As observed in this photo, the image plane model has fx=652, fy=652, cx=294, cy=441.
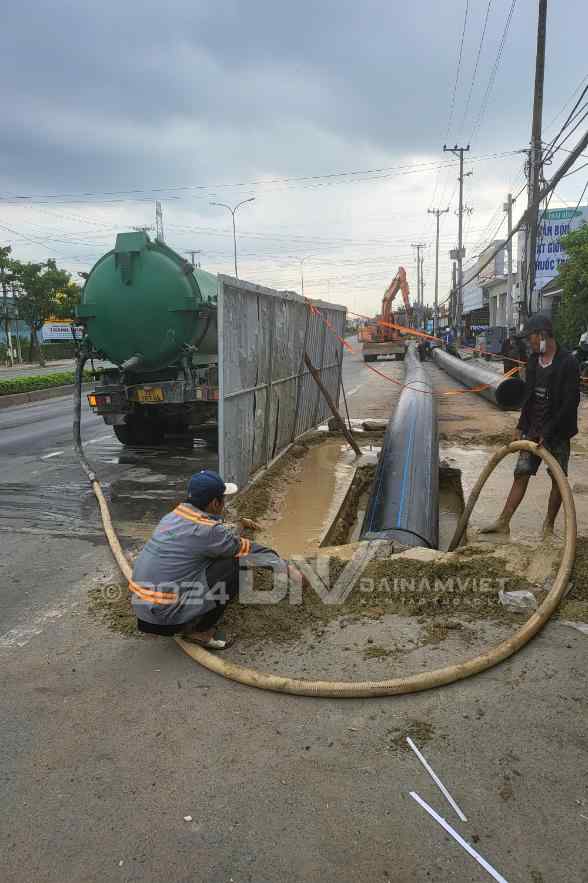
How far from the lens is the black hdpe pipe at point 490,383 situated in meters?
5.89

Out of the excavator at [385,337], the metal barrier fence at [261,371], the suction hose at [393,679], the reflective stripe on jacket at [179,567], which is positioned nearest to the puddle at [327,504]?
the metal barrier fence at [261,371]

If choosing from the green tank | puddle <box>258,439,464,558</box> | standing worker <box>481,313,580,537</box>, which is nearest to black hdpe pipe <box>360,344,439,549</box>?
puddle <box>258,439,464,558</box>

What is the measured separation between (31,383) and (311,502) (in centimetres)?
1688

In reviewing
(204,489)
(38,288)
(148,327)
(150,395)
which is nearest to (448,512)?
(150,395)

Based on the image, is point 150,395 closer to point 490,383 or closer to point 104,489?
point 104,489

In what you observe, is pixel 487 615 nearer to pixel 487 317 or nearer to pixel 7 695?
pixel 7 695

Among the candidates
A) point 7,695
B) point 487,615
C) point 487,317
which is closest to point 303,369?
point 487,615

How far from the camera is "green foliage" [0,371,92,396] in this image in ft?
65.9

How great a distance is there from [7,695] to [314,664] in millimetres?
1574

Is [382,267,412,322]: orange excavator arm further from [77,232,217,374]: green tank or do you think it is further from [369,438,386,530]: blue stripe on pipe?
[369,438,386,530]: blue stripe on pipe

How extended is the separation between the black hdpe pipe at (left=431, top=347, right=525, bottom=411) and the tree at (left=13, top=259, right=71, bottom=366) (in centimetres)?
2084

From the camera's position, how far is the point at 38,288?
34438 mm

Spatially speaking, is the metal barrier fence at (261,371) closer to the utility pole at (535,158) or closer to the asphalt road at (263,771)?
the asphalt road at (263,771)

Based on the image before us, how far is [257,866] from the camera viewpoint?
7.23ft
